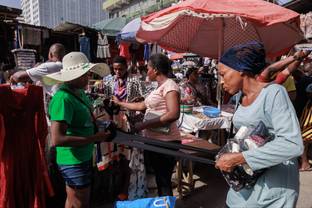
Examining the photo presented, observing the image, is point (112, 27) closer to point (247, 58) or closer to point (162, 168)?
point (162, 168)

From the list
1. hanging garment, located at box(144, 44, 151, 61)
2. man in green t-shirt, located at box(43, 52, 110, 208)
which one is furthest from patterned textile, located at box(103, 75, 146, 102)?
hanging garment, located at box(144, 44, 151, 61)

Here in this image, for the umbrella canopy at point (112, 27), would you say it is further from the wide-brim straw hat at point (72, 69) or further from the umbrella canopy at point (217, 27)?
the wide-brim straw hat at point (72, 69)

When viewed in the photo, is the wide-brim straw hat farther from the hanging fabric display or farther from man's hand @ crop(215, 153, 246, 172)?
the hanging fabric display

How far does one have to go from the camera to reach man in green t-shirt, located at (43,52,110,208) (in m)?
2.24

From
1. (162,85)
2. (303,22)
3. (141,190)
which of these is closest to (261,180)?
→ (162,85)

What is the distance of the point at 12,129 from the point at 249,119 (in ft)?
7.77

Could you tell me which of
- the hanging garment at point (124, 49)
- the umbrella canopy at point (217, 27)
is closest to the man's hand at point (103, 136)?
the umbrella canopy at point (217, 27)

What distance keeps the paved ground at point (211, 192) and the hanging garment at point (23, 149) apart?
1145 mm

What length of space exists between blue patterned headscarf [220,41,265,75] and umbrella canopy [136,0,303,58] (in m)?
1.90

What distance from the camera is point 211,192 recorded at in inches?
172

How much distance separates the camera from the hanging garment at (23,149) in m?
2.90

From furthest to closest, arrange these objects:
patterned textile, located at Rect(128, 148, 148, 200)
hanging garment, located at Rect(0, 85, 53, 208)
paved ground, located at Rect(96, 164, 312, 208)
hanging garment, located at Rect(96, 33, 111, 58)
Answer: hanging garment, located at Rect(96, 33, 111, 58), paved ground, located at Rect(96, 164, 312, 208), patterned textile, located at Rect(128, 148, 148, 200), hanging garment, located at Rect(0, 85, 53, 208)

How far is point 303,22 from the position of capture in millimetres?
7254

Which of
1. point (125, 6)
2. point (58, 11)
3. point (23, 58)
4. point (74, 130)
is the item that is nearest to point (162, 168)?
point (74, 130)
